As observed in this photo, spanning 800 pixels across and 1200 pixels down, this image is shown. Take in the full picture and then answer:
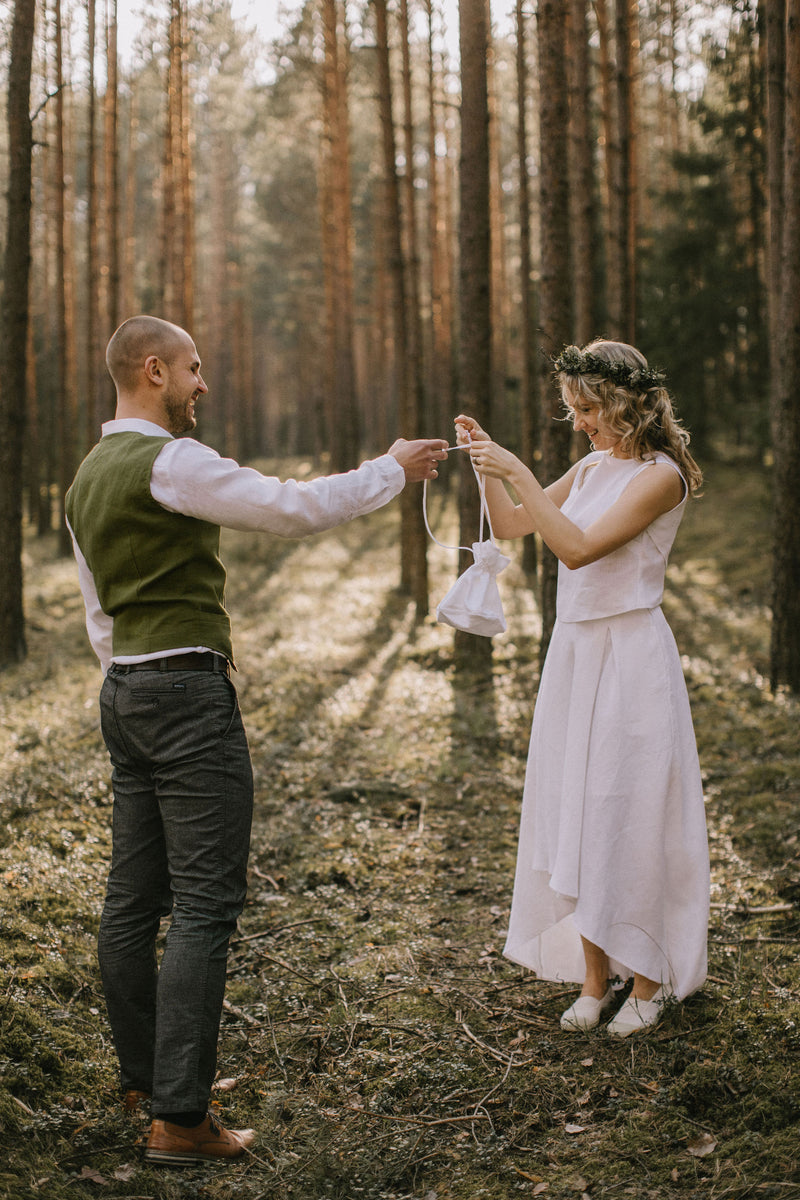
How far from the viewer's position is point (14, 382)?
10.5 meters

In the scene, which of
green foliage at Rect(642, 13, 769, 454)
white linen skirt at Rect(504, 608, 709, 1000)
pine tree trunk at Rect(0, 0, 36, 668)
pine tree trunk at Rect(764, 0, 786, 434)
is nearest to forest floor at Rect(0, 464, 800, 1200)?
white linen skirt at Rect(504, 608, 709, 1000)

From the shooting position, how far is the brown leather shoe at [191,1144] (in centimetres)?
288

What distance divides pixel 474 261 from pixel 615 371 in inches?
259

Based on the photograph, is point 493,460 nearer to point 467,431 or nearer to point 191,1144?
point 467,431

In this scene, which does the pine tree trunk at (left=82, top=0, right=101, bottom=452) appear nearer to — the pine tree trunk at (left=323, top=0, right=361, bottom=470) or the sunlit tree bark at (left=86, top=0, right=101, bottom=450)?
the sunlit tree bark at (left=86, top=0, right=101, bottom=450)

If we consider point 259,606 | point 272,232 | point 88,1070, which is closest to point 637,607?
point 88,1070

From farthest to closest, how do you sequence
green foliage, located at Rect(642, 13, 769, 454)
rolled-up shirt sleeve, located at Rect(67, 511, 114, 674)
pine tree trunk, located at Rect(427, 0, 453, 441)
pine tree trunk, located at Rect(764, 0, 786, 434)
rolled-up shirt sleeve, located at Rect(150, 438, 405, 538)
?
pine tree trunk, located at Rect(427, 0, 453, 441) < green foliage, located at Rect(642, 13, 769, 454) < pine tree trunk, located at Rect(764, 0, 786, 434) < rolled-up shirt sleeve, located at Rect(67, 511, 114, 674) < rolled-up shirt sleeve, located at Rect(150, 438, 405, 538)

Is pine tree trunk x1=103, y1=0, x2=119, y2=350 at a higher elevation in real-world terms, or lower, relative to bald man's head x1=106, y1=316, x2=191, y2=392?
higher

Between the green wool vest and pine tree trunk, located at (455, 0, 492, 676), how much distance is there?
6515 mm

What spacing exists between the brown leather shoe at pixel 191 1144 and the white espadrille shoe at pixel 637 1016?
1.43 m

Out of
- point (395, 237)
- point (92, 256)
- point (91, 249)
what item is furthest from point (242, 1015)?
point (91, 249)

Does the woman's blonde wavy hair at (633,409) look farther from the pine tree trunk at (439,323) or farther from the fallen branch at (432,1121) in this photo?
the pine tree trunk at (439,323)

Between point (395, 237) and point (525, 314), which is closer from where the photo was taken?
point (395, 237)

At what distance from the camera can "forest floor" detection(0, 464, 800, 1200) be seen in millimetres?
3012
